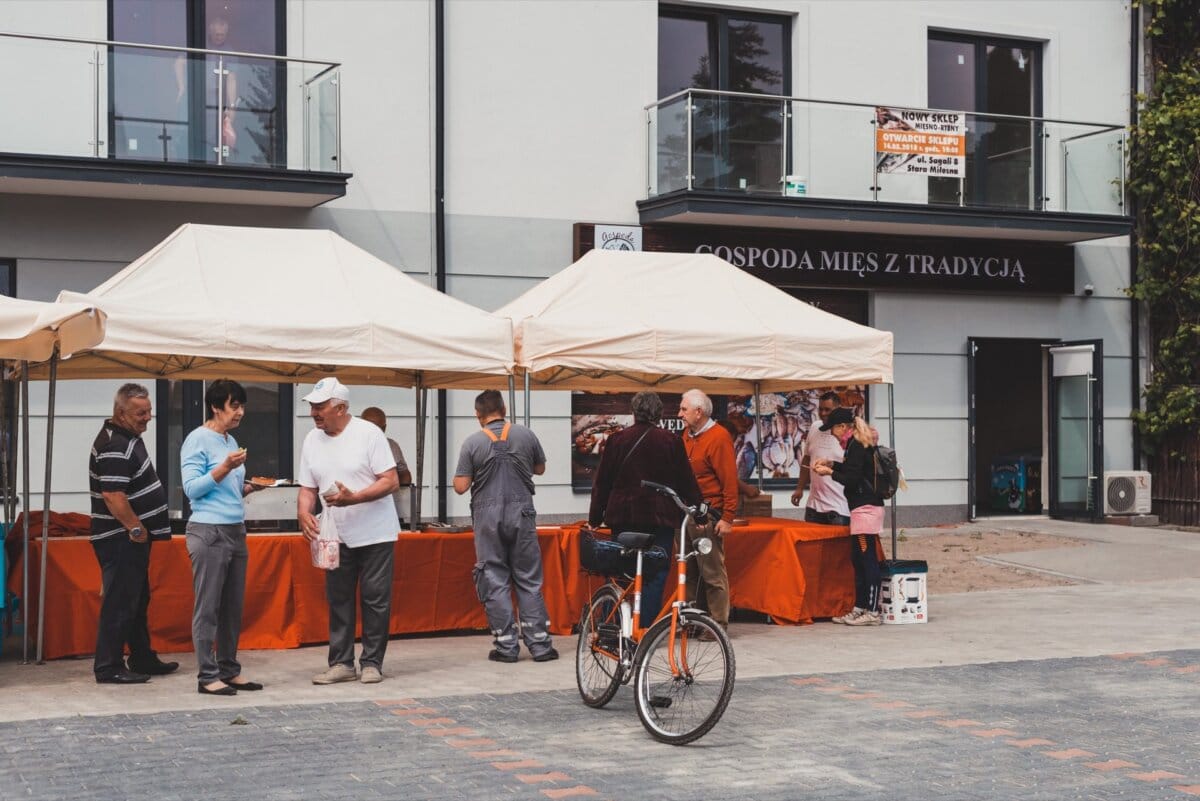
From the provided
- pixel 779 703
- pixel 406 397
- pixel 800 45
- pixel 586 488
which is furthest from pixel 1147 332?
pixel 779 703

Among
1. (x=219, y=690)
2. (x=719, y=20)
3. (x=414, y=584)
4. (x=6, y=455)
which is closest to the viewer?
(x=219, y=690)

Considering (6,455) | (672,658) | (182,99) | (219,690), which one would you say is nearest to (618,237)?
(182,99)

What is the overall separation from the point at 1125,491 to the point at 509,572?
530 inches

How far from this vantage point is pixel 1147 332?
Result: 21.8 m

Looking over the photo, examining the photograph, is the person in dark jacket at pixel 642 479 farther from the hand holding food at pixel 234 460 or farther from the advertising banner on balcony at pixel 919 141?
the advertising banner on balcony at pixel 919 141

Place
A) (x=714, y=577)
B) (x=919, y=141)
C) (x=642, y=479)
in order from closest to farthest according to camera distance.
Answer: (x=642, y=479) < (x=714, y=577) < (x=919, y=141)

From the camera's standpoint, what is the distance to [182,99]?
1587 cm

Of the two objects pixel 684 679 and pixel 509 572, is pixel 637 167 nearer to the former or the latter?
pixel 509 572

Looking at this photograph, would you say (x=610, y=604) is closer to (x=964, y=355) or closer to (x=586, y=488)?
(x=586, y=488)

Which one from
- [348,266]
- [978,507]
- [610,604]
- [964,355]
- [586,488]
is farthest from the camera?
[978,507]

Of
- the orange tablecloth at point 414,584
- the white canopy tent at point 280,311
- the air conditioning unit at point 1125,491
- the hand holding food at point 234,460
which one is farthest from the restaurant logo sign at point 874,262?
the hand holding food at point 234,460

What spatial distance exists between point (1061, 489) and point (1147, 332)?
107 inches

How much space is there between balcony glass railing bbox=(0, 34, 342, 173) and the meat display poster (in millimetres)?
4624

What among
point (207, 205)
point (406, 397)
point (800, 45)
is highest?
point (800, 45)
